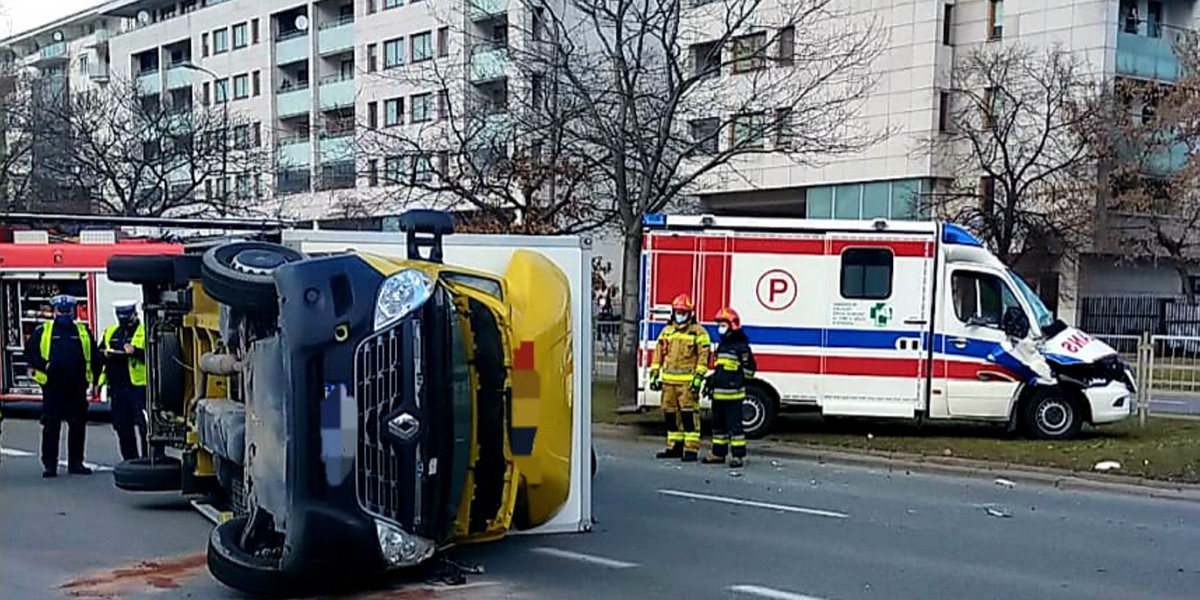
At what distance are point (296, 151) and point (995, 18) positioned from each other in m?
32.9

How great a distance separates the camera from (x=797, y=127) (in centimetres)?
2009

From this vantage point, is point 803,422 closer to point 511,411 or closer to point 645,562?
point 645,562

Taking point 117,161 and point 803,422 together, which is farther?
point 117,161

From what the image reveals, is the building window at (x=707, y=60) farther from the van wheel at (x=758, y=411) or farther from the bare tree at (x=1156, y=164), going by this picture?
the bare tree at (x=1156, y=164)

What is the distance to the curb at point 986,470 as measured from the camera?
12.3 m

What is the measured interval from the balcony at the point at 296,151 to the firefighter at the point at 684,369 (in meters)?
45.8

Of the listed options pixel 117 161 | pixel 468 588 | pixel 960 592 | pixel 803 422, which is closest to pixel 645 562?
pixel 468 588

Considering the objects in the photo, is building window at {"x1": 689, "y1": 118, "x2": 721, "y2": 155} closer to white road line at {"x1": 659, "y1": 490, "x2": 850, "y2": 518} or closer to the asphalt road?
the asphalt road

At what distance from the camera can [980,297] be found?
1580cm

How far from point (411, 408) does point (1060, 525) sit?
6.27m

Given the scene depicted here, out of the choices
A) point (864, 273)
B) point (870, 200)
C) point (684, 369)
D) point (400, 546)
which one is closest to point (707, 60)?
point (864, 273)

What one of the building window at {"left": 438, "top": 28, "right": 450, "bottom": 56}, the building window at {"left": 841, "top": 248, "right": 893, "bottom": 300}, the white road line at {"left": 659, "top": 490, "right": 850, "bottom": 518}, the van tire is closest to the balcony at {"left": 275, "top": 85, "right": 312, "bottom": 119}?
the building window at {"left": 438, "top": 28, "right": 450, "bottom": 56}

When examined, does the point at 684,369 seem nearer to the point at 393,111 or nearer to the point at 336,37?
the point at 393,111

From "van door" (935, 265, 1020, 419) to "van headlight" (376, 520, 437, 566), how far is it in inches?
400
